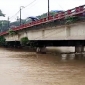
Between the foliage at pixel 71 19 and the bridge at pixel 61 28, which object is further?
the foliage at pixel 71 19

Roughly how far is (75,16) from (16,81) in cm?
1166

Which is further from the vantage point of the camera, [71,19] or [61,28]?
[61,28]

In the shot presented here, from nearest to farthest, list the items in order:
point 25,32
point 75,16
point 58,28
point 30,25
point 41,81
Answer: point 41,81 → point 75,16 → point 58,28 → point 30,25 → point 25,32

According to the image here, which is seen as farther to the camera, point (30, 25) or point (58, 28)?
point (30, 25)

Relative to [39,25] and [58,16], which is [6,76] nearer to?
[58,16]

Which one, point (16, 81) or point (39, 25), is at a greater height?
point (39, 25)

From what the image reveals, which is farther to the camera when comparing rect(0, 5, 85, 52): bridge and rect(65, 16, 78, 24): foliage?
rect(65, 16, 78, 24): foliage

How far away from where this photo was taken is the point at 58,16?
30406mm

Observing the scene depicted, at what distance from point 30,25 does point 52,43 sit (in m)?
4.45

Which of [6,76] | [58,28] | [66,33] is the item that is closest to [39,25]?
[58,28]

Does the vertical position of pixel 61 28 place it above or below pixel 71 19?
below

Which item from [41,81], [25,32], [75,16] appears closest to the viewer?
[41,81]

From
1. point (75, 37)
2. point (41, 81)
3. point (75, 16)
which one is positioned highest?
point (75, 16)

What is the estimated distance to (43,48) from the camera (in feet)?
139
